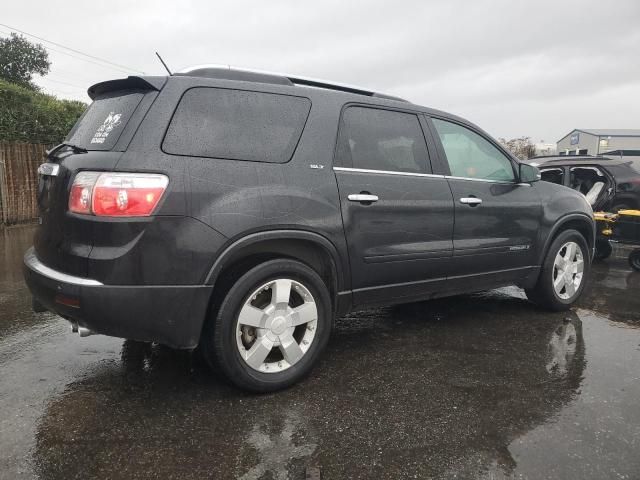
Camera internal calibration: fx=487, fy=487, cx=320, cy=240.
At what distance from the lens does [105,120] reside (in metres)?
2.83

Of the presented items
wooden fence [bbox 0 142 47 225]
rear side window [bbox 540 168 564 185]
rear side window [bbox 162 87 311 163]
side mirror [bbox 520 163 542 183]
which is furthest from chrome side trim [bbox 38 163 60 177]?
rear side window [bbox 540 168 564 185]

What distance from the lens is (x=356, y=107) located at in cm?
340

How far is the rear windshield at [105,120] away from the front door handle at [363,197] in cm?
139

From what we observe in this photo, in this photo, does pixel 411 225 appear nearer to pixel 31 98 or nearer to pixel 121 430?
pixel 121 430

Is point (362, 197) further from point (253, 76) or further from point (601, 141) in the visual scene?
point (601, 141)

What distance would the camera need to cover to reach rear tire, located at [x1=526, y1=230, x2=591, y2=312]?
4539mm

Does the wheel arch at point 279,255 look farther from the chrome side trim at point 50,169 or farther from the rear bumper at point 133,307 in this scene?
the chrome side trim at point 50,169

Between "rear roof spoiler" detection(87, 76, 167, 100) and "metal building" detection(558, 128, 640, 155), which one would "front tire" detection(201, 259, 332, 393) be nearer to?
"rear roof spoiler" detection(87, 76, 167, 100)

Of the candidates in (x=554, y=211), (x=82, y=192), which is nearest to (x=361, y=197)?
(x=82, y=192)

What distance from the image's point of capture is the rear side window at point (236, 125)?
2684 mm

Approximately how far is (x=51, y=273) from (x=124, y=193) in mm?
669

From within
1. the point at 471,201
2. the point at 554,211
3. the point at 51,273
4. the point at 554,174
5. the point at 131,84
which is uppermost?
the point at 131,84

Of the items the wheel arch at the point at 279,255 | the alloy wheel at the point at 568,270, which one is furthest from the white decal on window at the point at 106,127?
the alloy wheel at the point at 568,270

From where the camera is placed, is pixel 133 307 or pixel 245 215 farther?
pixel 245 215
